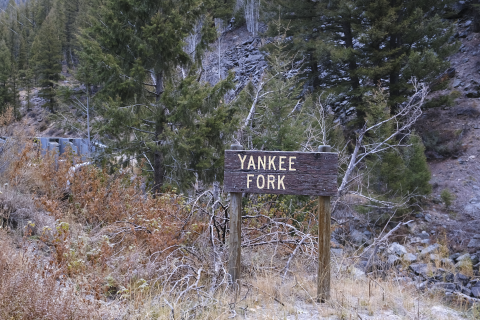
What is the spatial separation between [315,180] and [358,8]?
45.3ft

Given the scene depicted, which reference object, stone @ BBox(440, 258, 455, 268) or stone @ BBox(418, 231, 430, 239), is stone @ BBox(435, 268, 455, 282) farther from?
stone @ BBox(418, 231, 430, 239)

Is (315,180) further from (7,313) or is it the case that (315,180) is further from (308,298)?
(7,313)

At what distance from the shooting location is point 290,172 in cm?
388

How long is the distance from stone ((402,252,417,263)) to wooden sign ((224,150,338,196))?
6096 millimetres

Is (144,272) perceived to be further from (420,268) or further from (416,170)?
(416,170)

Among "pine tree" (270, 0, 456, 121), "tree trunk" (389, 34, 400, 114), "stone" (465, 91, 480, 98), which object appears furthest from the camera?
"stone" (465, 91, 480, 98)

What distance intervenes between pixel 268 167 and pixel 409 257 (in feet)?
22.7

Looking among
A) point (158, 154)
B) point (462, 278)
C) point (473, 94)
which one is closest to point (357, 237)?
point (462, 278)

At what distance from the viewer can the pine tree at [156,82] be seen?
8336 millimetres

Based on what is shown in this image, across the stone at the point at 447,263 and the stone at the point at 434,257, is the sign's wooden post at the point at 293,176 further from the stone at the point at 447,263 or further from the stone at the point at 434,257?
the stone at the point at 434,257

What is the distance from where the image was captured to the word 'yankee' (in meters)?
3.88

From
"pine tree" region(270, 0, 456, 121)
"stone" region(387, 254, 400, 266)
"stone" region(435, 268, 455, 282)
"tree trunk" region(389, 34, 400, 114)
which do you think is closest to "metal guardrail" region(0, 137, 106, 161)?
"stone" region(387, 254, 400, 266)

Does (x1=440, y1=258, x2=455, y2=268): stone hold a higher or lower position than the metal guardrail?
lower

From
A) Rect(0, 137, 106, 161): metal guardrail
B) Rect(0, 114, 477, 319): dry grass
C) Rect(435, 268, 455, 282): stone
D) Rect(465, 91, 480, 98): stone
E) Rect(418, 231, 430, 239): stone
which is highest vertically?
Rect(465, 91, 480, 98): stone
